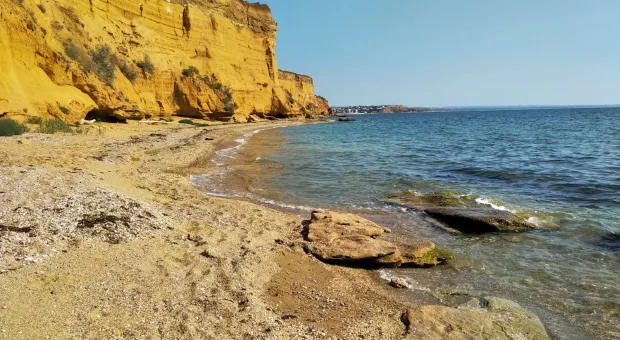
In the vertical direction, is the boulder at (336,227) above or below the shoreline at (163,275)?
below

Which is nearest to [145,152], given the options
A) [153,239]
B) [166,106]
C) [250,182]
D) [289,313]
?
[250,182]

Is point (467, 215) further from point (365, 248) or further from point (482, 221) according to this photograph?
point (365, 248)

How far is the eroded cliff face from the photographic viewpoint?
674 inches

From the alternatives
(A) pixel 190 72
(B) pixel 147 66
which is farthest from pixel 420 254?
(A) pixel 190 72

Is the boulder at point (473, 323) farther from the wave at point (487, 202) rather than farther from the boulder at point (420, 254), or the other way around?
the wave at point (487, 202)

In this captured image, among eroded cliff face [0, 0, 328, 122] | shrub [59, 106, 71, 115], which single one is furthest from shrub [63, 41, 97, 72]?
shrub [59, 106, 71, 115]

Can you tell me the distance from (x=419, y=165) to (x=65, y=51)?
19.9m

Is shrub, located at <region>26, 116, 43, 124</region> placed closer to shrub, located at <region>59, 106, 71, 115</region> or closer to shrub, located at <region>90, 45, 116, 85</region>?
shrub, located at <region>59, 106, 71, 115</region>

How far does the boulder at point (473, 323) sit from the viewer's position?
4113 mm

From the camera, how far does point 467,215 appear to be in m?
8.46

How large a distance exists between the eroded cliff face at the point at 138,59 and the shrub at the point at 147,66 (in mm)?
82

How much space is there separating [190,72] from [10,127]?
24.0 metres

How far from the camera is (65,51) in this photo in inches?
834

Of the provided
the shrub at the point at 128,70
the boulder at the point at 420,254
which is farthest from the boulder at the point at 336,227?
the shrub at the point at 128,70
